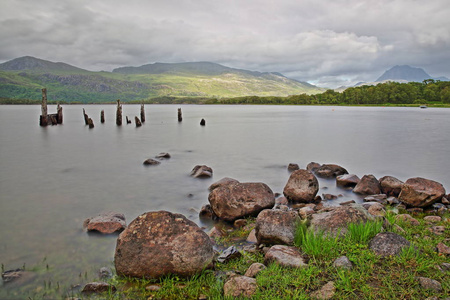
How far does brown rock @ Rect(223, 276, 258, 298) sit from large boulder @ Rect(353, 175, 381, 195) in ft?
36.3

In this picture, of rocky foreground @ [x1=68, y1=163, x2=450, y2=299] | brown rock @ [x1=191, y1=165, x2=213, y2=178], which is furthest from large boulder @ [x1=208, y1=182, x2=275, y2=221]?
brown rock @ [x1=191, y1=165, x2=213, y2=178]

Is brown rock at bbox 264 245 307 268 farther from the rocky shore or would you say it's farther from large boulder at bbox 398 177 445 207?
large boulder at bbox 398 177 445 207

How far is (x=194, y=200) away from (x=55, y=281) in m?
8.01

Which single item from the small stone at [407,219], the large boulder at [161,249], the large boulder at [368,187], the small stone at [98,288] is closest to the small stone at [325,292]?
the large boulder at [161,249]

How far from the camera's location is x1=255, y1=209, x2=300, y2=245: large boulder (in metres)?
8.52

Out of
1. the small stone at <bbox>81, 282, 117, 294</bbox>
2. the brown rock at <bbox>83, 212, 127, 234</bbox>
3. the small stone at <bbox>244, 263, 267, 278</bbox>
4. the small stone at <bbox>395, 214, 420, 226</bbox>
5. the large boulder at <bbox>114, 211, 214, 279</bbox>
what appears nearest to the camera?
the small stone at <bbox>244, 263, 267, 278</bbox>

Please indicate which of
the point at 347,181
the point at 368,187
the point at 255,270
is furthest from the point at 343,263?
the point at 347,181

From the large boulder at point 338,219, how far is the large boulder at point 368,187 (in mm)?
7144

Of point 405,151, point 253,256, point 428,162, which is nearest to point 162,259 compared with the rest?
point 253,256

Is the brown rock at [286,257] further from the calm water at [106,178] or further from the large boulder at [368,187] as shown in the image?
A: the large boulder at [368,187]

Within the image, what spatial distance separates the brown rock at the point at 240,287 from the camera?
19.8ft

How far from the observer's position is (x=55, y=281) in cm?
747

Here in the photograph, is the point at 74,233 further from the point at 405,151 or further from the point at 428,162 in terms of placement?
the point at 405,151

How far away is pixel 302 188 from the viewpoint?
13688 millimetres
